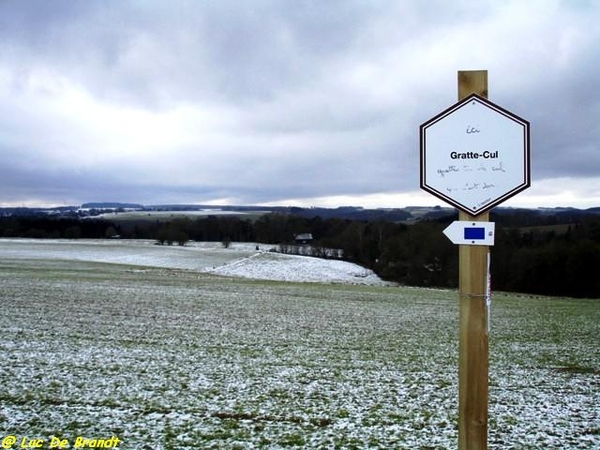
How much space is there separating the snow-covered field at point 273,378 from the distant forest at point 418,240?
9170 mm

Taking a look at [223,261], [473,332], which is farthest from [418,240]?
[473,332]

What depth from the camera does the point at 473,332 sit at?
369 centimetres

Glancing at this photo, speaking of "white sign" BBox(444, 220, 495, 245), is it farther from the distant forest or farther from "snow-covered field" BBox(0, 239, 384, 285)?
"snow-covered field" BBox(0, 239, 384, 285)

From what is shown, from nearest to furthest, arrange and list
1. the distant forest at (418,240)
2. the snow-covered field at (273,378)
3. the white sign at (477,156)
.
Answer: the white sign at (477,156) → the snow-covered field at (273,378) → the distant forest at (418,240)

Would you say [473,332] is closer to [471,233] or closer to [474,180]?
[471,233]

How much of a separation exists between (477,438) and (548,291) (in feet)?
201

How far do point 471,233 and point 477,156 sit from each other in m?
0.60

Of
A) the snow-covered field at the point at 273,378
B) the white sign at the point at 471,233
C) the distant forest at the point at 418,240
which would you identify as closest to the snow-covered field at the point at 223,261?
the distant forest at the point at 418,240

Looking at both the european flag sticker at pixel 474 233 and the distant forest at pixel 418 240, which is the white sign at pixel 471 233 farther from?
the distant forest at pixel 418 240

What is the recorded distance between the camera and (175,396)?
9422 mm

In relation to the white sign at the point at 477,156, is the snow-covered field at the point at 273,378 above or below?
below

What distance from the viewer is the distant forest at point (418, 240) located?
5622cm

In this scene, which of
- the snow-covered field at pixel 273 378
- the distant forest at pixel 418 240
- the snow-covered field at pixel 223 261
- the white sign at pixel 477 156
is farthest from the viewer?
the snow-covered field at pixel 223 261

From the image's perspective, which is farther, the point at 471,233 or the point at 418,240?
the point at 418,240
